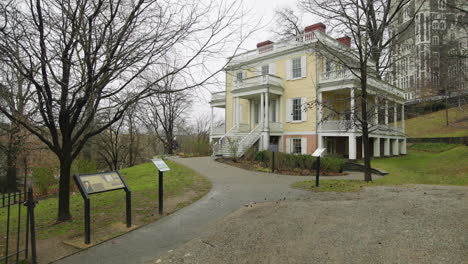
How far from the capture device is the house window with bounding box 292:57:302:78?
21047 mm

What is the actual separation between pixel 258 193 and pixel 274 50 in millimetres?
16384

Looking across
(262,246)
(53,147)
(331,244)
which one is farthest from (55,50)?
(331,244)

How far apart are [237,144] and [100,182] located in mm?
13714

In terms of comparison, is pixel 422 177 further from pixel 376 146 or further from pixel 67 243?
pixel 67 243

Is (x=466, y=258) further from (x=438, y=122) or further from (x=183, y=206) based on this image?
(x=438, y=122)

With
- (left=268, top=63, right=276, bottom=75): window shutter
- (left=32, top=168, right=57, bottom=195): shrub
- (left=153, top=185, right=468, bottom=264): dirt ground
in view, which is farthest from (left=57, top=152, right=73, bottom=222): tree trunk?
(left=268, top=63, right=276, bottom=75): window shutter

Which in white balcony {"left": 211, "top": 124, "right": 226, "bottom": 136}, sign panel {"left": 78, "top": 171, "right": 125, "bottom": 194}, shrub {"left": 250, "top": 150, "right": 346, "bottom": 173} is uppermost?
white balcony {"left": 211, "top": 124, "right": 226, "bottom": 136}

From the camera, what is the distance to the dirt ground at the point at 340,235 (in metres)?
3.80

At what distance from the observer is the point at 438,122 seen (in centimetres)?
3447

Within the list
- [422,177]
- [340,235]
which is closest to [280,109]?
[422,177]

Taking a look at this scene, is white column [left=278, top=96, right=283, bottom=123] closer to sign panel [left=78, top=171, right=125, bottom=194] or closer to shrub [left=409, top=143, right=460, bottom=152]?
shrub [left=409, top=143, right=460, bottom=152]

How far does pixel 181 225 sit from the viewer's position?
5758mm

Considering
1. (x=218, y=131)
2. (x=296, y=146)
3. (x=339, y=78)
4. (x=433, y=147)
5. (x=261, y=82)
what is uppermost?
(x=261, y=82)

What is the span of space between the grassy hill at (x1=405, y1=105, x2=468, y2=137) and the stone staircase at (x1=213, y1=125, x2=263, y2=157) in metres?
23.1
